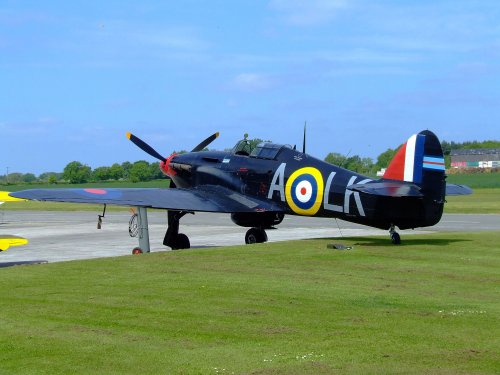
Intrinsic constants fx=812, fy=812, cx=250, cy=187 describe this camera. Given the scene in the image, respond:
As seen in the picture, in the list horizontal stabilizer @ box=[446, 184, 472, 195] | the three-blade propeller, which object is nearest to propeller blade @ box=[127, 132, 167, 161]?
the three-blade propeller

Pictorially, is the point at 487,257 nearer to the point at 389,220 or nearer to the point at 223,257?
the point at 389,220

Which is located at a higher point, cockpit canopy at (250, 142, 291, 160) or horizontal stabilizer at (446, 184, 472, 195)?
cockpit canopy at (250, 142, 291, 160)

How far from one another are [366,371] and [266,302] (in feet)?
11.2

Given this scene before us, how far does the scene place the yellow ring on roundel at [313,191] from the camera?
60.2 feet

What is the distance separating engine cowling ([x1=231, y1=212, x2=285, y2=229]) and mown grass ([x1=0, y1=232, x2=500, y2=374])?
4837 mm

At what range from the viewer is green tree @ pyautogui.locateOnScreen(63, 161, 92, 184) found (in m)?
117

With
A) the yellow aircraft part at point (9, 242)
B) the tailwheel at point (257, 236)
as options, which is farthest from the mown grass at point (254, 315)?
the tailwheel at point (257, 236)

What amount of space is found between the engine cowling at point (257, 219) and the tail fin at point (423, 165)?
369cm

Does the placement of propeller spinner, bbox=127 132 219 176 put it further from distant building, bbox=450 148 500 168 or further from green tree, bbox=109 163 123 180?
distant building, bbox=450 148 500 168

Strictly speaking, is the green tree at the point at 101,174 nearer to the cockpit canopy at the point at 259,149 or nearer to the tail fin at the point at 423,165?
the cockpit canopy at the point at 259,149

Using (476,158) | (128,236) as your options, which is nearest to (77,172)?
(476,158)

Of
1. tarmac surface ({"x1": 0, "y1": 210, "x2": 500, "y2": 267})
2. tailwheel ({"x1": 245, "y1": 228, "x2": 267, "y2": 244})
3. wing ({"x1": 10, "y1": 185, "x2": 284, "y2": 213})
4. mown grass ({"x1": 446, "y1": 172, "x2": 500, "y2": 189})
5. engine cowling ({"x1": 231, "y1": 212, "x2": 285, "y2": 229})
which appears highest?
mown grass ({"x1": 446, "y1": 172, "x2": 500, "y2": 189})

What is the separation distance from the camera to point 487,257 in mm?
15242

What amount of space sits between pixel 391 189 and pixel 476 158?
480 feet
